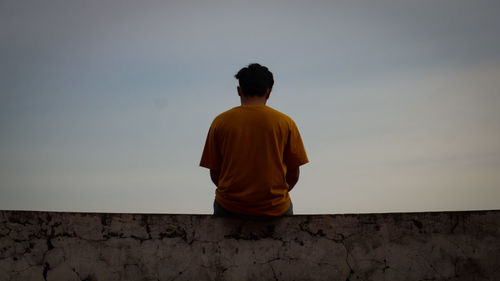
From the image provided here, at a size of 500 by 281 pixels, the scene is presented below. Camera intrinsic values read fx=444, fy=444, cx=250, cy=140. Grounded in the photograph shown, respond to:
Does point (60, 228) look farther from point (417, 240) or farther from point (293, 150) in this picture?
point (417, 240)

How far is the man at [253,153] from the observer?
241 cm

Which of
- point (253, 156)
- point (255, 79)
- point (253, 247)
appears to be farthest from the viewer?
point (253, 247)

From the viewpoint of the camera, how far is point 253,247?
2.72 m

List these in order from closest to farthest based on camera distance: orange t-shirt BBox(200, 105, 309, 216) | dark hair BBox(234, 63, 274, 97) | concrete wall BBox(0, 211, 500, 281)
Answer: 1. orange t-shirt BBox(200, 105, 309, 216)
2. dark hair BBox(234, 63, 274, 97)
3. concrete wall BBox(0, 211, 500, 281)

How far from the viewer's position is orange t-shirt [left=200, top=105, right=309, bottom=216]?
95.0 inches

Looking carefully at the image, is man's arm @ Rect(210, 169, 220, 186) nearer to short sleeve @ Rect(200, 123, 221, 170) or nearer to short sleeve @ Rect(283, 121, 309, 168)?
short sleeve @ Rect(200, 123, 221, 170)

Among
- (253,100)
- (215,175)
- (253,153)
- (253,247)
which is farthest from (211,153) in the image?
(253,247)

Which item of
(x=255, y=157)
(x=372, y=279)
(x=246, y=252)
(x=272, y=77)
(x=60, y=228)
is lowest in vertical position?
(x=372, y=279)

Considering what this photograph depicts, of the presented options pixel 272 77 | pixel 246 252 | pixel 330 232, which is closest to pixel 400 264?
pixel 330 232

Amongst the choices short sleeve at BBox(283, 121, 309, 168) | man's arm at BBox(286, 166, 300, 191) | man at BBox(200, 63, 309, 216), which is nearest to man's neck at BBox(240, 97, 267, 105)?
man at BBox(200, 63, 309, 216)

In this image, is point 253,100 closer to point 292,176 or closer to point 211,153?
point 211,153

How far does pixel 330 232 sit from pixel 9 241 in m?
2.01

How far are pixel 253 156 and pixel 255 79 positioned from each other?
0.45 metres

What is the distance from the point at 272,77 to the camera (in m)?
2.58
